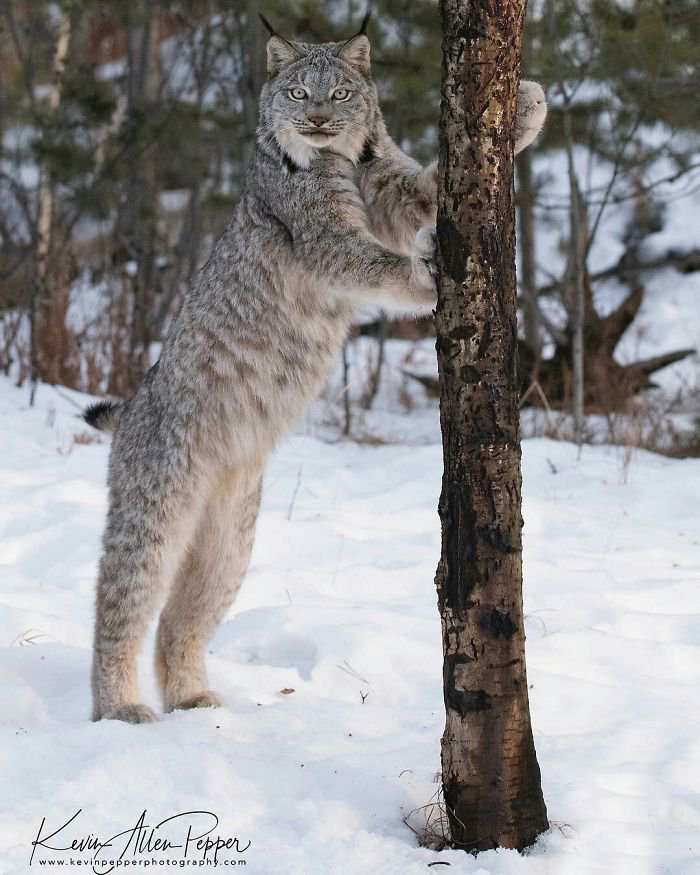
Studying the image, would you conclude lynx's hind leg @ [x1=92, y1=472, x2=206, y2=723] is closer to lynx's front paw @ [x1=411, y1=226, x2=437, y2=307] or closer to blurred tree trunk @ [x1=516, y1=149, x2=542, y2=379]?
lynx's front paw @ [x1=411, y1=226, x2=437, y2=307]

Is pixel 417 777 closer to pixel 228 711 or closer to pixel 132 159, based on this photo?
pixel 228 711

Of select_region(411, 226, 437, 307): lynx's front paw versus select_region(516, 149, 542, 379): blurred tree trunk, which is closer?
select_region(411, 226, 437, 307): lynx's front paw

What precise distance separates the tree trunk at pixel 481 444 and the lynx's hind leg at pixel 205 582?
1.46 m

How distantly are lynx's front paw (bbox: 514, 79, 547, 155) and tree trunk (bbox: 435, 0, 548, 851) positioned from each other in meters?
0.73

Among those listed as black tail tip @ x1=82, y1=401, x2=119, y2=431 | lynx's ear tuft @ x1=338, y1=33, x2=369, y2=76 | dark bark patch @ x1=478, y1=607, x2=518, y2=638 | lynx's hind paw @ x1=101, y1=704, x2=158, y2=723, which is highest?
lynx's ear tuft @ x1=338, y1=33, x2=369, y2=76

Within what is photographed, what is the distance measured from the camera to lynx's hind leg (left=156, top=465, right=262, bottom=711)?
3.82 m

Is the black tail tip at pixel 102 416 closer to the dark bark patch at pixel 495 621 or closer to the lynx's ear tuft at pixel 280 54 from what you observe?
the lynx's ear tuft at pixel 280 54

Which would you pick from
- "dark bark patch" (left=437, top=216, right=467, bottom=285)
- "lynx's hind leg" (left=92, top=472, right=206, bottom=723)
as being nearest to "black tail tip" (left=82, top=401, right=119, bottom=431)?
"lynx's hind leg" (left=92, top=472, right=206, bottom=723)

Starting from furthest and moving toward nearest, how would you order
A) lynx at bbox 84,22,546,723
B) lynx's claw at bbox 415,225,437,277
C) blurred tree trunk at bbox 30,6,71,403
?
blurred tree trunk at bbox 30,6,71,403 < lynx at bbox 84,22,546,723 < lynx's claw at bbox 415,225,437,277

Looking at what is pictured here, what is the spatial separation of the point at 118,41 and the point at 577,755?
51.8 ft

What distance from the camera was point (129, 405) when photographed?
402cm

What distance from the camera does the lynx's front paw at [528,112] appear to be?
10.1 ft

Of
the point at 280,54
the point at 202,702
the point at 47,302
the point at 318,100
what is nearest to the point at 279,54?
the point at 280,54

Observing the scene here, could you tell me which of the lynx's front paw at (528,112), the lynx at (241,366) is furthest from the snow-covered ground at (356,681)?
the lynx's front paw at (528,112)
